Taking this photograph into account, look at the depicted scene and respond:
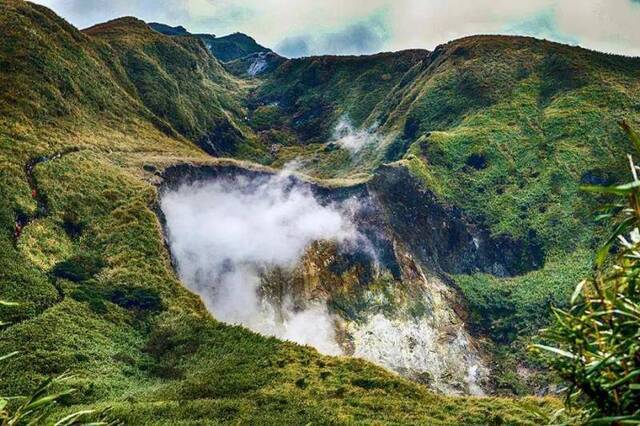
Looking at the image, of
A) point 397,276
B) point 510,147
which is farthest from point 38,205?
point 510,147

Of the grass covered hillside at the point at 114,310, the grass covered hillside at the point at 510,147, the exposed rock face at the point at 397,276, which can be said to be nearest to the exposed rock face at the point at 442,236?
the exposed rock face at the point at 397,276

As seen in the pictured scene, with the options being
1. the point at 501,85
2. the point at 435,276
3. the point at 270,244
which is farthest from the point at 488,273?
the point at 501,85

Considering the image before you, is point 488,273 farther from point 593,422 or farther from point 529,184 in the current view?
point 593,422

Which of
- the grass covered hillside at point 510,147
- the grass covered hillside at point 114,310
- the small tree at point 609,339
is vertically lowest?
the small tree at point 609,339

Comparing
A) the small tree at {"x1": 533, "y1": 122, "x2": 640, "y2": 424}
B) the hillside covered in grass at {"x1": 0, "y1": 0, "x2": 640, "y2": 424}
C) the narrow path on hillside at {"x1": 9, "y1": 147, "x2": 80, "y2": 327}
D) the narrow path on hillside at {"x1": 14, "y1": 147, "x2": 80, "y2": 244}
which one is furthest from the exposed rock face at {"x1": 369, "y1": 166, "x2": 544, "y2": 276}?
the small tree at {"x1": 533, "y1": 122, "x2": 640, "y2": 424}

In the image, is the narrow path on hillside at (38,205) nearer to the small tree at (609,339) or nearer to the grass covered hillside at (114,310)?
the grass covered hillside at (114,310)

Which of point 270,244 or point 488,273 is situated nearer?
point 270,244
